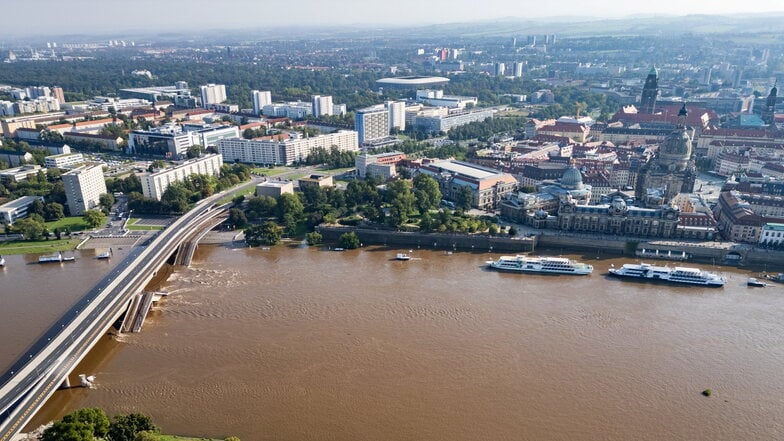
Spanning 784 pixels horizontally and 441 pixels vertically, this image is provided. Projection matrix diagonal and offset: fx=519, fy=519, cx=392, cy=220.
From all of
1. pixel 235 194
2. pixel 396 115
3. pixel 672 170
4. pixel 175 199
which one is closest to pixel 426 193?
pixel 235 194

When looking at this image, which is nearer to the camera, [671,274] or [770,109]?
[671,274]

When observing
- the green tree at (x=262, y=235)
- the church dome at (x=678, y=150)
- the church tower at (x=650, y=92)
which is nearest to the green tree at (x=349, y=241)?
the green tree at (x=262, y=235)

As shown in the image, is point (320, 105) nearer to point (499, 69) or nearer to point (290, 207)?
point (290, 207)

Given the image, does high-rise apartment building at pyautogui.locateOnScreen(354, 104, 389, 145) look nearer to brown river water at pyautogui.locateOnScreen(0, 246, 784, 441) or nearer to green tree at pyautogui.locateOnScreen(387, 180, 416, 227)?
green tree at pyautogui.locateOnScreen(387, 180, 416, 227)

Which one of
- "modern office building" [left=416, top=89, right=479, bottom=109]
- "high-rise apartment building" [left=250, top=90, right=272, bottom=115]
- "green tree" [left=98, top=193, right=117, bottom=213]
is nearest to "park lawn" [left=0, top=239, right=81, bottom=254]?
"green tree" [left=98, top=193, right=117, bottom=213]

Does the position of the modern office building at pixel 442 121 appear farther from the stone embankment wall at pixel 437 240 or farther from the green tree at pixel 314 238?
the green tree at pixel 314 238

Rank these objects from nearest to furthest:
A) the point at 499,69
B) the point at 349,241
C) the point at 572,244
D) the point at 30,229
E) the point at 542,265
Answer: the point at 542,265, the point at 572,244, the point at 349,241, the point at 30,229, the point at 499,69
